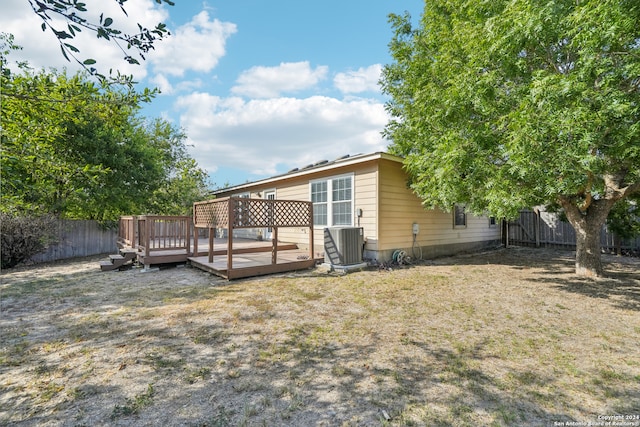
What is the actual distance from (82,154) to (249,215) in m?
8.12

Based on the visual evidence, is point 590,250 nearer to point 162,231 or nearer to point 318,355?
point 318,355

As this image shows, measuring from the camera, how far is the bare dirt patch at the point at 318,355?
2.10 m

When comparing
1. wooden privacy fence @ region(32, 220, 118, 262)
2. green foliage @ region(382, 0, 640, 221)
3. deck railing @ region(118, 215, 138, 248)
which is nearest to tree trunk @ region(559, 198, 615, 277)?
green foliage @ region(382, 0, 640, 221)

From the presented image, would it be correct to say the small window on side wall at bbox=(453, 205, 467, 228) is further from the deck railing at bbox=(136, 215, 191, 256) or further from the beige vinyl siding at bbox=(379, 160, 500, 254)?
the deck railing at bbox=(136, 215, 191, 256)

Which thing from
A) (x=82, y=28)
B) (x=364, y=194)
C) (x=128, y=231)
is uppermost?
(x=82, y=28)

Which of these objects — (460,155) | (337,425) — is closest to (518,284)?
(460,155)

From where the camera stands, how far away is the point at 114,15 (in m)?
1.93

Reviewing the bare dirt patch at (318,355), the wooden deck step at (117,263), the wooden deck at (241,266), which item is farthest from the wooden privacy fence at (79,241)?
the wooden deck at (241,266)

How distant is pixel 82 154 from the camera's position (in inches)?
405

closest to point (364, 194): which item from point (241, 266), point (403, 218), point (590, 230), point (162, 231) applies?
point (403, 218)

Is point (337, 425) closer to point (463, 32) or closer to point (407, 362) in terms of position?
point (407, 362)

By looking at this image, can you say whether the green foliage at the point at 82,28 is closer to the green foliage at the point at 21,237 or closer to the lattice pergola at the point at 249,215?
the lattice pergola at the point at 249,215

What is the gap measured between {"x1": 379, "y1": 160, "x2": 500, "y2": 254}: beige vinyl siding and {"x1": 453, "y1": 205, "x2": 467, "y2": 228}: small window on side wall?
176mm

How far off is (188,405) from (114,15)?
2.79m
